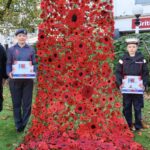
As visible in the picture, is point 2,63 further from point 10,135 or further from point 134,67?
point 134,67

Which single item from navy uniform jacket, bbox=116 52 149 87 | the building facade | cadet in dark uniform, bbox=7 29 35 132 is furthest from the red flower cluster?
the building facade

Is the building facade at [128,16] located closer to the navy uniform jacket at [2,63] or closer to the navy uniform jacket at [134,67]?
the navy uniform jacket at [134,67]

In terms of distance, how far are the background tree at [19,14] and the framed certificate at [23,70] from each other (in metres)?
11.1

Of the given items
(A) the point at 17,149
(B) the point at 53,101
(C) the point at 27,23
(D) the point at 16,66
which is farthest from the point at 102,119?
(C) the point at 27,23

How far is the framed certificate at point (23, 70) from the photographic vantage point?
22.2 ft

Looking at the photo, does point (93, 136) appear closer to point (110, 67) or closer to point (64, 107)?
point (64, 107)

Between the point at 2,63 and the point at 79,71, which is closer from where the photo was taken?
the point at 79,71

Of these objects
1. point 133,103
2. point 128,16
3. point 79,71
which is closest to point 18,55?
point 79,71

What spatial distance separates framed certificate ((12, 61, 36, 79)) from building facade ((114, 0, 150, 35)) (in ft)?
70.5

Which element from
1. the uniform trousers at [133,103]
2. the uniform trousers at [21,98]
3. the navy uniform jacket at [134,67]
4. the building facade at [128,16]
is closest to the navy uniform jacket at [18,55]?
the uniform trousers at [21,98]

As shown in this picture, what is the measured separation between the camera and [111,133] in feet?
20.1

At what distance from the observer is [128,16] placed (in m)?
28.2

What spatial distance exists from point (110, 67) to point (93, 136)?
1039 mm

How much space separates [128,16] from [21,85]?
22.1 m
